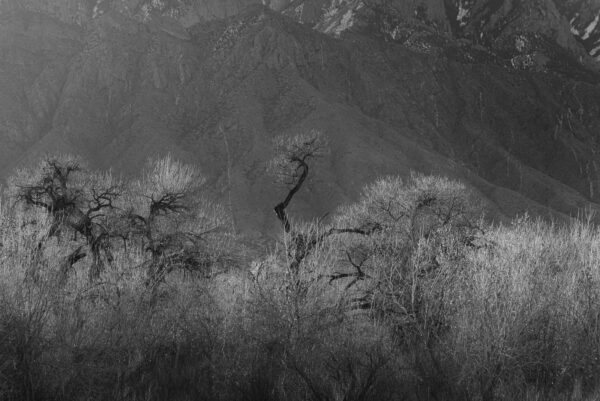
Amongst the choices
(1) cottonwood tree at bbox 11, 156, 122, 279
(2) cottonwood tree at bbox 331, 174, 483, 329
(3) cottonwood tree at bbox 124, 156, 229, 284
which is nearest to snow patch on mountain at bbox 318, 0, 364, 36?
(1) cottonwood tree at bbox 11, 156, 122, 279

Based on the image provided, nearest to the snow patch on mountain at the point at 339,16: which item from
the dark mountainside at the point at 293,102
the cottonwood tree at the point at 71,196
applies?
the dark mountainside at the point at 293,102

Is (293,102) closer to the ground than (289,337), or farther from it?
farther from it

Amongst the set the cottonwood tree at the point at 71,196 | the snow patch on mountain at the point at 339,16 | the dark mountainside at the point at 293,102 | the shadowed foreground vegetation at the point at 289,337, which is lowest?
the shadowed foreground vegetation at the point at 289,337

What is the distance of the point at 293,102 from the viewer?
Answer: 120625mm

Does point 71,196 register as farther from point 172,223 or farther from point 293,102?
point 293,102

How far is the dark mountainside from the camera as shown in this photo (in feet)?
346

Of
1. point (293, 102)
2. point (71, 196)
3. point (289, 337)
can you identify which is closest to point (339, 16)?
point (293, 102)

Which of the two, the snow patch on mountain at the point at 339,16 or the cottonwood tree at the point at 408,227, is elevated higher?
the snow patch on mountain at the point at 339,16

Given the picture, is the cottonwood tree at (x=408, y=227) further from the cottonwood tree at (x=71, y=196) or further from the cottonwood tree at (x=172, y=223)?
the cottonwood tree at (x=71, y=196)

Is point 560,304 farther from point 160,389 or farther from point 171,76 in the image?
point 171,76

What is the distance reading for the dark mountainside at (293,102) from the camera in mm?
105375

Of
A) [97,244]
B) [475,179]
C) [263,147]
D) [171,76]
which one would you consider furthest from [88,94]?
[97,244]

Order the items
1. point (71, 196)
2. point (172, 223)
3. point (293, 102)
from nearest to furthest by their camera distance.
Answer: point (172, 223)
point (71, 196)
point (293, 102)

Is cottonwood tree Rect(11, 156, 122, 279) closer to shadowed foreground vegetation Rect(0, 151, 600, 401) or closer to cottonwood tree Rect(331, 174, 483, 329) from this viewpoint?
cottonwood tree Rect(331, 174, 483, 329)
